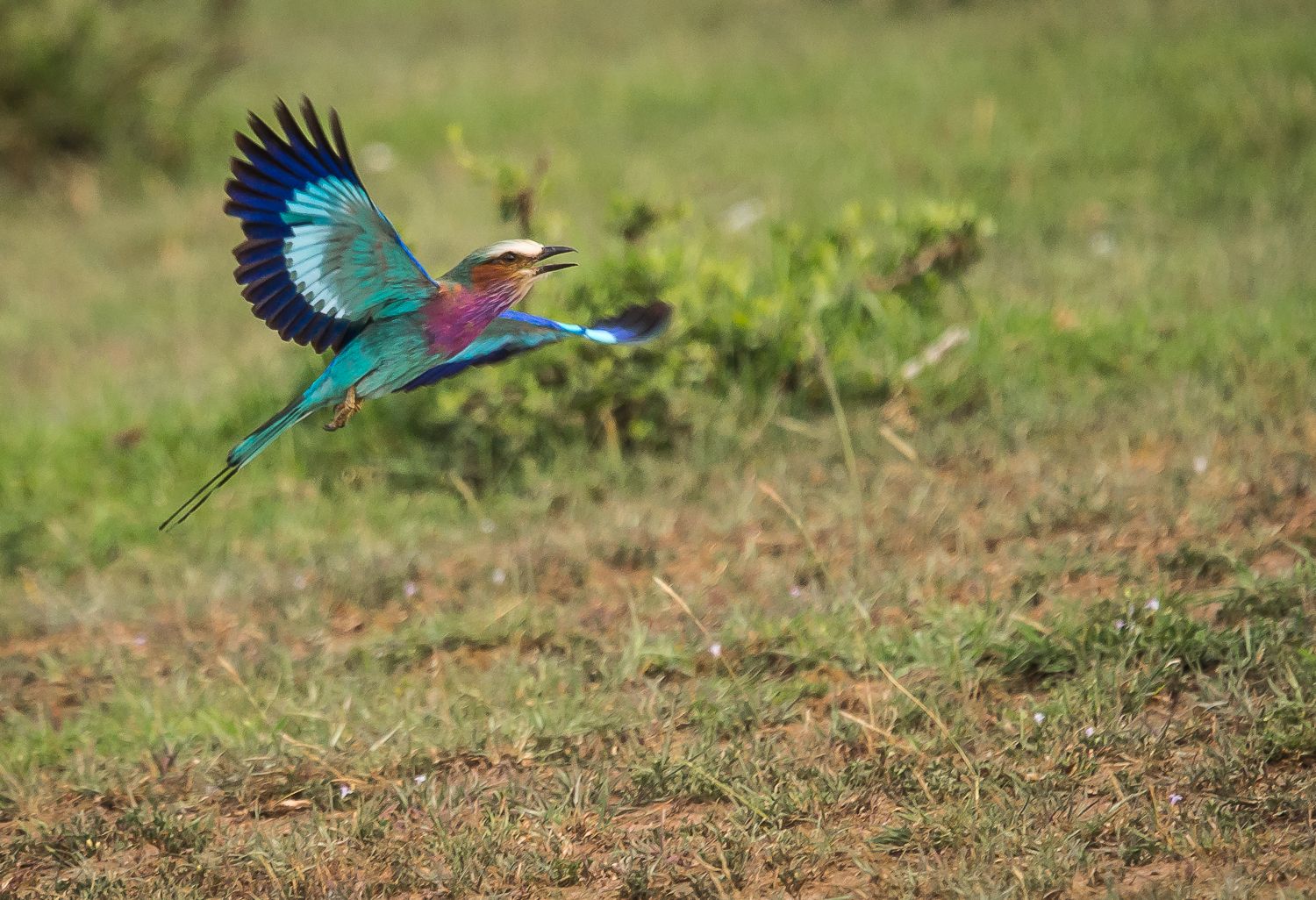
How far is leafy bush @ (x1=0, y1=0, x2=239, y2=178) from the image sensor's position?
821 centimetres

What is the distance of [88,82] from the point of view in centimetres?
841

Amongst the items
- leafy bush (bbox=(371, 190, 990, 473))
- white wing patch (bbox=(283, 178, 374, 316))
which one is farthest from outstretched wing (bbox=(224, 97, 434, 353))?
leafy bush (bbox=(371, 190, 990, 473))

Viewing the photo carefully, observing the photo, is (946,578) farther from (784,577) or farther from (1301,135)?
(1301,135)

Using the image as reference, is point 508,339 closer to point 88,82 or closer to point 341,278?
point 341,278

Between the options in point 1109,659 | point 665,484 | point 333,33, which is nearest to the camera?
point 1109,659

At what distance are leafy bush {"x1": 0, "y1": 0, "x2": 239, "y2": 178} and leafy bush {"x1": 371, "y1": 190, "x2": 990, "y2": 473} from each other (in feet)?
14.7

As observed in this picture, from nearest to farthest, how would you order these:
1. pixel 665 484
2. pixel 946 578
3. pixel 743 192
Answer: pixel 946 578 < pixel 665 484 < pixel 743 192

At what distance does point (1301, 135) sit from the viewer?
6.75 m

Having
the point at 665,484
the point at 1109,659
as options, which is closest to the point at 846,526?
the point at 665,484

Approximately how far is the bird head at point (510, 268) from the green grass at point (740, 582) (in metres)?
1.21

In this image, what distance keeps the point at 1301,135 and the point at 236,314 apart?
464 centimetres

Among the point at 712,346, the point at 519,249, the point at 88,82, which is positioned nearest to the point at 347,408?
the point at 519,249

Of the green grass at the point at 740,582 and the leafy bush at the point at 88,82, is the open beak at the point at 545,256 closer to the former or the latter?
the green grass at the point at 740,582

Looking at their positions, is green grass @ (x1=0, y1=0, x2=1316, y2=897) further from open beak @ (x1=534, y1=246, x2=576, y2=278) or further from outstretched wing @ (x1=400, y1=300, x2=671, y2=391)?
open beak @ (x1=534, y1=246, x2=576, y2=278)
